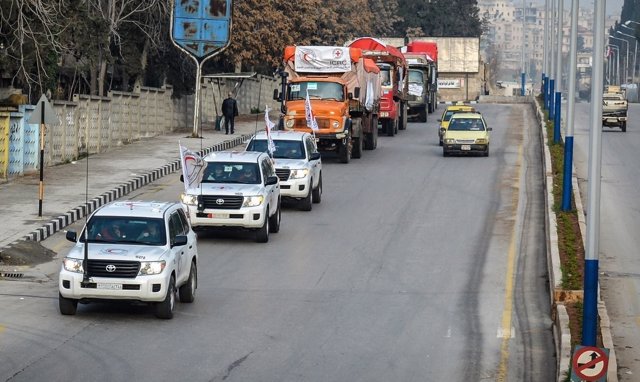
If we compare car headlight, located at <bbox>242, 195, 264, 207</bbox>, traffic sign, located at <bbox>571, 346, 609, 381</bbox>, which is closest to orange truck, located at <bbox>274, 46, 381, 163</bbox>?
car headlight, located at <bbox>242, 195, 264, 207</bbox>

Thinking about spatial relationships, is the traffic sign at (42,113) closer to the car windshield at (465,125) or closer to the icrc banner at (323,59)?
the icrc banner at (323,59)

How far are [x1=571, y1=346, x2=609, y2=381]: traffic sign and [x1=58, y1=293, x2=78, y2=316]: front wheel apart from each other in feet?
26.7

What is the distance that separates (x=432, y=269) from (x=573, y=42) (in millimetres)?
11383

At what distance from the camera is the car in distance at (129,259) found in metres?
18.5

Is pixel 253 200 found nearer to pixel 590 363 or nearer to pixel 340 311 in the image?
pixel 340 311

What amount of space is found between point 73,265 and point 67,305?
670mm

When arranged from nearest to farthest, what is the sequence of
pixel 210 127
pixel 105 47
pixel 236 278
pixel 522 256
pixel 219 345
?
pixel 219 345 < pixel 236 278 < pixel 522 256 < pixel 105 47 < pixel 210 127

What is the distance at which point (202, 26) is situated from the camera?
→ 5019 cm

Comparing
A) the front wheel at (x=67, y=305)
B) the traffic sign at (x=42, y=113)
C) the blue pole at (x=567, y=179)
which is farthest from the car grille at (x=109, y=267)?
the blue pole at (x=567, y=179)

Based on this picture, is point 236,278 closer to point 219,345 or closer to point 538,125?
point 219,345

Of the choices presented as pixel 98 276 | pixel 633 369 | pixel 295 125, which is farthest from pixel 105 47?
pixel 633 369

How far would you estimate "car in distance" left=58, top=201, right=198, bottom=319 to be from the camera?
18500 mm

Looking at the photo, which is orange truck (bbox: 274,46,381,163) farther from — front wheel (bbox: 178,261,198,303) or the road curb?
front wheel (bbox: 178,261,198,303)

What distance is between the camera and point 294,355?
17078mm
